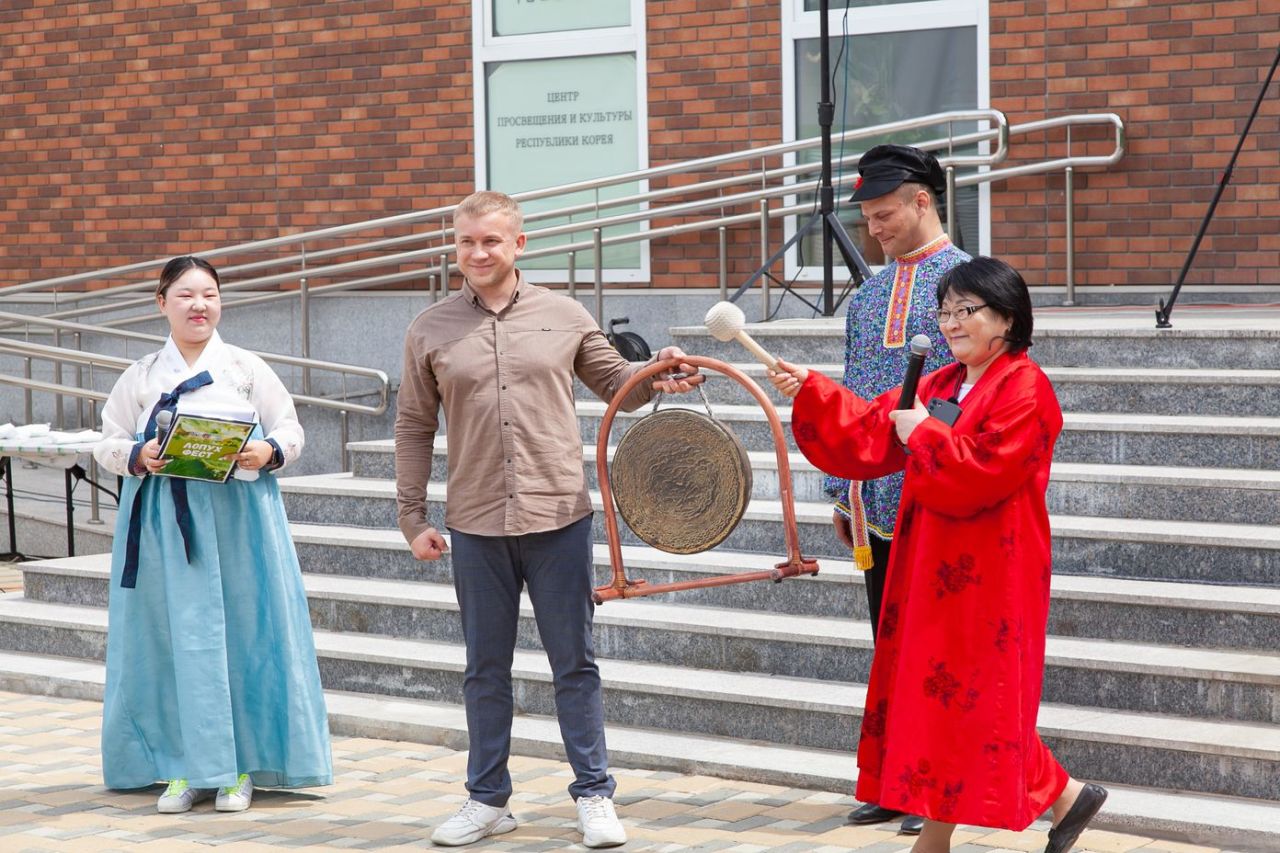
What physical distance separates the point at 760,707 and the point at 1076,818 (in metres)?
1.66

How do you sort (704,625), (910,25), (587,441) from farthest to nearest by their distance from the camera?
(910,25) → (587,441) → (704,625)

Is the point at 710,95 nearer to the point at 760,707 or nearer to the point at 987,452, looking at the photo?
the point at 760,707

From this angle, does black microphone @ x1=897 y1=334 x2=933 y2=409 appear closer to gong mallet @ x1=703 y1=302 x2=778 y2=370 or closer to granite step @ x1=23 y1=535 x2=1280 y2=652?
gong mallet @ x1=703 y1=302 x2=778 y2=370

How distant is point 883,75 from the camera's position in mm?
10781

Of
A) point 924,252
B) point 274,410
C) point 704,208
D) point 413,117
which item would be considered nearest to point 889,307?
point 924,252

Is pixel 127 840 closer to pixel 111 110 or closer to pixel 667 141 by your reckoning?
pixel 667 141

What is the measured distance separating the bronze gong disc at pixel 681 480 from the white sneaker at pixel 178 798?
5.71ft

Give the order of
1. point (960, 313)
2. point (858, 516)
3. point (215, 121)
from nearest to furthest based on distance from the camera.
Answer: point (960, 313)
point (858, 516)
point (215, 121)

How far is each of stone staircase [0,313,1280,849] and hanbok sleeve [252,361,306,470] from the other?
4.34ft

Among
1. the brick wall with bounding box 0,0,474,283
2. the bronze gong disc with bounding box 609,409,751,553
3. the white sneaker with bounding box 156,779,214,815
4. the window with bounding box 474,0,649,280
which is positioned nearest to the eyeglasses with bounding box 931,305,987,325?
the bronze gong disc with bounding box 609,409,751,553

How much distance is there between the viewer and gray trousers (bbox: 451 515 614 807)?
535 centimetres

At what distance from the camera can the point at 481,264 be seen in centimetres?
527

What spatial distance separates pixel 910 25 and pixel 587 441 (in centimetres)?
354

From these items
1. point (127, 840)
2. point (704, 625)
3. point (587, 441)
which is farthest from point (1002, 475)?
point (587, 441)
